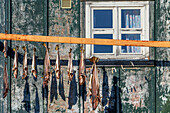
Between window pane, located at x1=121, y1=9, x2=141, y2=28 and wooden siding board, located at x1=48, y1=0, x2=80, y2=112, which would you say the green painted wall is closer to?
wooden siding board, located at x1=48, y1=0, x2=80, y2=112

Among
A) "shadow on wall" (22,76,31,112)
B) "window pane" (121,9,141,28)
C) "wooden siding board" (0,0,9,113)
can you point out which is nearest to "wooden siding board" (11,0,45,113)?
"shadow on wall" (22,76,31,112)

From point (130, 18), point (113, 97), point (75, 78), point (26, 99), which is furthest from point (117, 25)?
point (26, 99)

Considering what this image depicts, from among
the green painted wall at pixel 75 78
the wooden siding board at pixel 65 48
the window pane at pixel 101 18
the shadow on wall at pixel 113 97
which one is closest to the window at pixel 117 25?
the window pane at pixel 101 18

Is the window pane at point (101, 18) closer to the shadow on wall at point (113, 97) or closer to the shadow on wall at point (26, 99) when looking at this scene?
the shadow on wall at point (113, 97)

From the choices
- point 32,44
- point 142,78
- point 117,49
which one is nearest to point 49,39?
point 32,44

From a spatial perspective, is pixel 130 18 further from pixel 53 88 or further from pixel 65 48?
pixel 53 88

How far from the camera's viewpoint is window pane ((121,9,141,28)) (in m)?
4.94

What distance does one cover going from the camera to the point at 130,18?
4945 millimetres

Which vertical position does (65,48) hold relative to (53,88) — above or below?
above


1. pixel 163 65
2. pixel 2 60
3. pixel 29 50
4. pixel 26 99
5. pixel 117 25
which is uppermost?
pixel 117 25

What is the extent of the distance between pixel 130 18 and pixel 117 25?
42 cm

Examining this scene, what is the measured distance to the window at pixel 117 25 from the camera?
4824mm

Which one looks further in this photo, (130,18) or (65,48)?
(130,18)

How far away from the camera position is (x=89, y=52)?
480 centimetres
